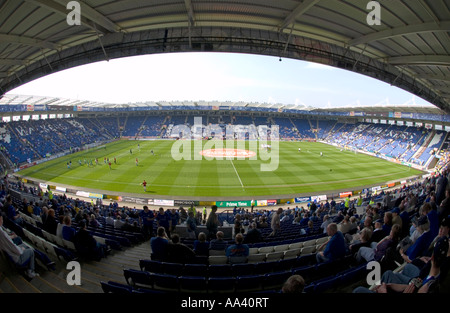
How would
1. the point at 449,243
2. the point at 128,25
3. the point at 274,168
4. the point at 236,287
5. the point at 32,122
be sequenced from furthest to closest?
the point at 32,122 < the point at 274,168 < the point at 128,25 < the point at 236,287 < the point at 449,243

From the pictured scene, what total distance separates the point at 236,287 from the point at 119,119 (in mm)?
82477

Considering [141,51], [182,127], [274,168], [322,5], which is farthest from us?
[182,127]

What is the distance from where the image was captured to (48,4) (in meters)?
7.55

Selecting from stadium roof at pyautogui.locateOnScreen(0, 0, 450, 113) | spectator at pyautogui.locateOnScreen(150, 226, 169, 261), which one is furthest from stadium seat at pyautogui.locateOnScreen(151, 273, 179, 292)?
stadium roof at pyautogui.locateOnScreen(0, 0, 450, 113)

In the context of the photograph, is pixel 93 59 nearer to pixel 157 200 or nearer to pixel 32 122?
pixel 157 200

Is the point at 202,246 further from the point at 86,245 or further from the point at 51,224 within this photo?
the point at 51,224

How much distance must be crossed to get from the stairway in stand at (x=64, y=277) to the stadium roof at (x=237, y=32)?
28.4 ft

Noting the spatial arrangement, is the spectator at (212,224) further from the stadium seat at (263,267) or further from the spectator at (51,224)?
the spectator at (51,224)

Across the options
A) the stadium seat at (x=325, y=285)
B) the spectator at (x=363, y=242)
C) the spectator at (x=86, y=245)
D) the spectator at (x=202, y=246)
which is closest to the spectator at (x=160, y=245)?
the spectator at (x=202, y=246)

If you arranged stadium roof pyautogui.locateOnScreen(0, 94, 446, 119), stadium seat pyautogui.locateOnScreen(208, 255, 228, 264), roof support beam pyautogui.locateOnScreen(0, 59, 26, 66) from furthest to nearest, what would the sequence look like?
1. stadium roof pyautogui.locateOnScreen(0, 94, 446, 119)
2. roof support beam pyautogui.locateOnScreen(0, 59, 26, 66)
3. stadium seat pyautogui.locateOnScreen(208, 255, 228, 264)

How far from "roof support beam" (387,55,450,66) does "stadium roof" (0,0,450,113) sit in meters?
0.04

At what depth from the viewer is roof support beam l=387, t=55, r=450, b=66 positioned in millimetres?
10680

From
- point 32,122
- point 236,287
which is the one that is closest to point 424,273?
point 236,287

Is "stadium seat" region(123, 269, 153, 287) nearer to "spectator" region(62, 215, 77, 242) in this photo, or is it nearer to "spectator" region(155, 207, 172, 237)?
"spectator" region(62, 215, 77, 242)
